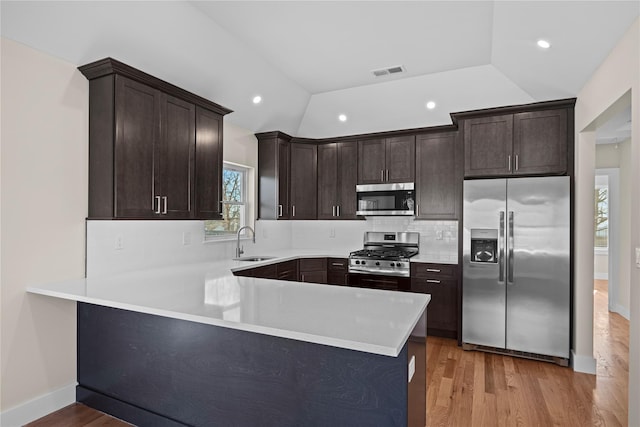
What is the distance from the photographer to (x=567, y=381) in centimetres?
312

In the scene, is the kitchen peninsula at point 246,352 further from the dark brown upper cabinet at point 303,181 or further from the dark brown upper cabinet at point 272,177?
the dark brown upper cabinet at point 303,181

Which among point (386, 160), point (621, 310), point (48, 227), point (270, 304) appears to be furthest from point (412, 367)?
point (621, 310)

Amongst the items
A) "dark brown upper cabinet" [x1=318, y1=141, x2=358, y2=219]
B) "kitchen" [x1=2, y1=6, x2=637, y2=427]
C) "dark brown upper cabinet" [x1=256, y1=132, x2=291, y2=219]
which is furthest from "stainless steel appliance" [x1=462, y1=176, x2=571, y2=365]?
"dark brown upper cabinet" [x1=256, y1=132, x2=291, y2=219]

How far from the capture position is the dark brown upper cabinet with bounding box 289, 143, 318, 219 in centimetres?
498

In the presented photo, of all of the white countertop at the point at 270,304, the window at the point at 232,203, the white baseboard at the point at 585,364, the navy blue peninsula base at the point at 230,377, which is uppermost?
the window at the point at 232,203

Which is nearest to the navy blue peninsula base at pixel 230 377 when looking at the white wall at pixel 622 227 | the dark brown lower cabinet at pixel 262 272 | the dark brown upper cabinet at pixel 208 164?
the dark brown lower cabinet at pixel 262 272

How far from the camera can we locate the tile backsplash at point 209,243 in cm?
287

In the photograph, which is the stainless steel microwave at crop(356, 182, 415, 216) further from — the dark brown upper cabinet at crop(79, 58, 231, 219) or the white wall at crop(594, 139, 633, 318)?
the white wall at crop(594, 139, 633, 318)

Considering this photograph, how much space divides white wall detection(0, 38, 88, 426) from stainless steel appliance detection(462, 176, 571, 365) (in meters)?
3.52

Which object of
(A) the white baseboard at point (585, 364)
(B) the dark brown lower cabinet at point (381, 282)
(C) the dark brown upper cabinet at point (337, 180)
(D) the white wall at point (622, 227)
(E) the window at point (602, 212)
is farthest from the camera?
(E) the window at point (602, 212)

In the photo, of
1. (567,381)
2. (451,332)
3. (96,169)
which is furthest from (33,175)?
(567,381)

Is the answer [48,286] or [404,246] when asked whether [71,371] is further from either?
[404,246]

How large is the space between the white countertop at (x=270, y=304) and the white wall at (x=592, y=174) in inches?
49.0

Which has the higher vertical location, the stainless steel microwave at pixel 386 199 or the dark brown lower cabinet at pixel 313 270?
the stainless steel microwave at pixel 386 199
